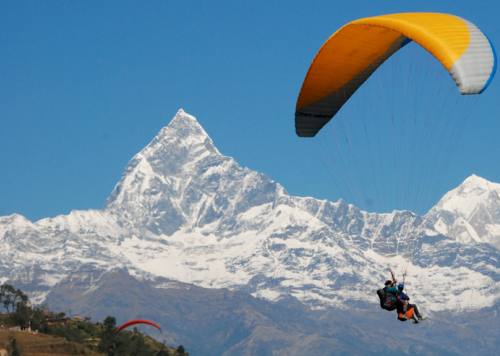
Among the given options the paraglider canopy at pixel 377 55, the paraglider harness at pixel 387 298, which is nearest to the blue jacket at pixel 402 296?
the paraglider harness at pixel 387 298

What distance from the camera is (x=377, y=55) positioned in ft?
179

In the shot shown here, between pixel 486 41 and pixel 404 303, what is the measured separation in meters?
13.0

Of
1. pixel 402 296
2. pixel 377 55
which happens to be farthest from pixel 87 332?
pixel 402 296

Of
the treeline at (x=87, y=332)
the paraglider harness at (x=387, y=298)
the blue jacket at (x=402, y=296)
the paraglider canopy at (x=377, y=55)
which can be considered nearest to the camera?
the paraglider canopy at (x=377, y=55)

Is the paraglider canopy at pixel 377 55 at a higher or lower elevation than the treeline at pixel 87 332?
lower

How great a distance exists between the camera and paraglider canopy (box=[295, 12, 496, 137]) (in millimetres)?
43969

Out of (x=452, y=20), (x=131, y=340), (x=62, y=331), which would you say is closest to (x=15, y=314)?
(x=62, y=331)

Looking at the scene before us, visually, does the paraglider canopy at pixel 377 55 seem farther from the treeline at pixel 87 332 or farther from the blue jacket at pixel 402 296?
the treeline at pixel 87 332

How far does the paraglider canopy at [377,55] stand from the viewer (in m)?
44.0

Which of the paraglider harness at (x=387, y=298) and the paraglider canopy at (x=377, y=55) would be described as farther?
the paraglider harness at (x=387, y=298)

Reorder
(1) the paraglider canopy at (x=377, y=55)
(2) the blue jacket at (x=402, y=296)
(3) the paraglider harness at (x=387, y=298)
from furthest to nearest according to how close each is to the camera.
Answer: (3) the paraglider harness at (x=387, y=298) < (2) the blue jacket at (x=402, y=296) < (1) the paraglider canopy at (x=377, y=55)

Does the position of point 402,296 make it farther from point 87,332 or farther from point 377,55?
point 87,332

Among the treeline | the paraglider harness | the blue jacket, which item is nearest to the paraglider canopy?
the paraglider harness

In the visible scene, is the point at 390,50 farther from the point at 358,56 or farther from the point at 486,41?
the point at 486,41
